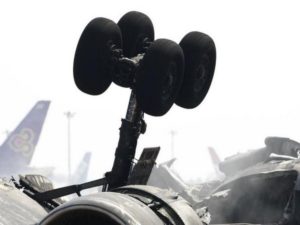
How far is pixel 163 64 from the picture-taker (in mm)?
5738

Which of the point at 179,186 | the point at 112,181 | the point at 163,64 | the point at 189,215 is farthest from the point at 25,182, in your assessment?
Answer: the point at 179,186

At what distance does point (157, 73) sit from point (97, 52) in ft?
3.06

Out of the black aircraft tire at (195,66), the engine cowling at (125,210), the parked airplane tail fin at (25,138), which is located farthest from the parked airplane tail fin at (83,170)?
the engine cowling at (125,210)

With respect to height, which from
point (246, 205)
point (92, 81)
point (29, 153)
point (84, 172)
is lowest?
point (84, 172)

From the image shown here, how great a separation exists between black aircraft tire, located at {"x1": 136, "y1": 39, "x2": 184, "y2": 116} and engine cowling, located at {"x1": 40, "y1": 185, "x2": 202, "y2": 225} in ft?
4.24

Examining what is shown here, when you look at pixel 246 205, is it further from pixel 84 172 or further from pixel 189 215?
pixel 84 172

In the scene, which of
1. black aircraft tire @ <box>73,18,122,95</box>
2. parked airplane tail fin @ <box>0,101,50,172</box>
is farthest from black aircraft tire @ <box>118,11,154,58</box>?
parked airplane tail fin @ <box>0,101,50,172</box>

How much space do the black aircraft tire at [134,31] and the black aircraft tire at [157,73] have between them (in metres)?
1.15

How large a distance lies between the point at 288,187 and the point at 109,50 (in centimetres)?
330

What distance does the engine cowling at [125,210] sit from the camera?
4172 millimetres

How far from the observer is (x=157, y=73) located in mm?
5730

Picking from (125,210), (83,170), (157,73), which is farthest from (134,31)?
(83,170)

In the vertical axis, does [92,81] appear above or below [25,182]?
above

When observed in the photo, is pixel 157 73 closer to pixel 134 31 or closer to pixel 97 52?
pixel 97 52
